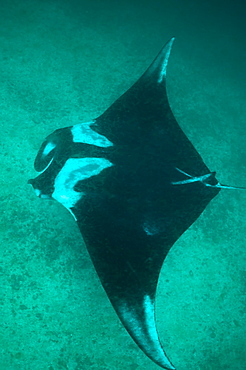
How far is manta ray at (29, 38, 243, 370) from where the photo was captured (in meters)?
1.31

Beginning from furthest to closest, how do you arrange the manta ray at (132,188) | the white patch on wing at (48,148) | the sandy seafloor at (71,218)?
the white patch on wing at (48,148)
the sandy seafloor at (71,218)
the manta ray at (132,188)

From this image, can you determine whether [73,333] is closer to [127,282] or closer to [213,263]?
[127,282]

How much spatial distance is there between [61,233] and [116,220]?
0.56 metres

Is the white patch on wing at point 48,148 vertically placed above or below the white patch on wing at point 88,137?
below

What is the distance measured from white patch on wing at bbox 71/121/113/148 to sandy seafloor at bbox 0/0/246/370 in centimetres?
51

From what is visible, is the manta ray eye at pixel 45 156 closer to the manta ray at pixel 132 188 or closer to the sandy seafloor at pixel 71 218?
the manta ray at pixel 132 188

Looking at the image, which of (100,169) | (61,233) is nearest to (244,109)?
(100,169)

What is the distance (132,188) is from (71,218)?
0.56m

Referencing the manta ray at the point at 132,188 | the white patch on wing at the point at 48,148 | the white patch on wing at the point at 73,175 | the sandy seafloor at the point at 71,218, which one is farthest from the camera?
the white patch on wing at the point at 48,148

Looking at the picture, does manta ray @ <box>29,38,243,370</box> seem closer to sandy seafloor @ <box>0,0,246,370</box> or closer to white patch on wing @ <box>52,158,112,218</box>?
white patch on wing @ <box>52,158,112,218</box>

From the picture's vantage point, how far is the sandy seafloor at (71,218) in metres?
1.65

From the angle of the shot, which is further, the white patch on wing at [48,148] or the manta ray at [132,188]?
the white patch on wing at [48,148]

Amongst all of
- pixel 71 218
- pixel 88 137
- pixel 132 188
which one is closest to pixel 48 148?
pixel 88 137

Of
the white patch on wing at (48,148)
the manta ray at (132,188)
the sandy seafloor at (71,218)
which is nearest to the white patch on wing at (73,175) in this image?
the manta ray at (132,188)
